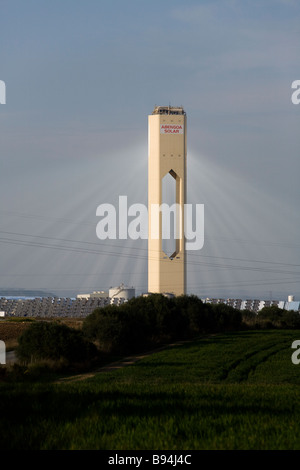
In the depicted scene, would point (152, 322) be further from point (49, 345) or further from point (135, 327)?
point (49, 345)

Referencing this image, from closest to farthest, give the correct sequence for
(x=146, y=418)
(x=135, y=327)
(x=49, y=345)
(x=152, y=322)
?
(x=146, y=418), (x=49, y=345), (x=135, y=327), (x=152, y=322)

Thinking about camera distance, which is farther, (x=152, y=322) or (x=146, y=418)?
(x=152, y=322)

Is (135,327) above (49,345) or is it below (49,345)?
above

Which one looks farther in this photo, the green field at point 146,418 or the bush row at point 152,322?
the bush row at point 152,322

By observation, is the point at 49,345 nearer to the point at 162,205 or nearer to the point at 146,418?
the point at 146,418

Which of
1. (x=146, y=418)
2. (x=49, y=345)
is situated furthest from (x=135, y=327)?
(x=146, y=418)

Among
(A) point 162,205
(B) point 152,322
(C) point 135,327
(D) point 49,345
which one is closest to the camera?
(D) point 49,345

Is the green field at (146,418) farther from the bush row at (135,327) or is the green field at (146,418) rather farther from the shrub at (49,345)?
the bush row at (135,327)

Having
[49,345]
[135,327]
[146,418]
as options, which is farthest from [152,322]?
[146,418]

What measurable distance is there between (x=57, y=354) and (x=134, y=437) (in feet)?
63.2

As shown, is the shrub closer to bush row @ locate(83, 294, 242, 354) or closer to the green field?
bush row @ locate(83, 294, 242, 354)

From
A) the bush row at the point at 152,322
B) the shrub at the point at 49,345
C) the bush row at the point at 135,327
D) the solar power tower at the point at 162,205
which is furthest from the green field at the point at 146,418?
the solar power tower at the point at 162,205

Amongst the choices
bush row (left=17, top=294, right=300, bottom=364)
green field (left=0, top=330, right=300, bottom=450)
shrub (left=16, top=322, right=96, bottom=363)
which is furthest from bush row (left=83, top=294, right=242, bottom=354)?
green field (left=0, top=330, right=300, bottom=450)

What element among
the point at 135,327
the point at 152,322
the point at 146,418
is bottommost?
the point at 146,418
